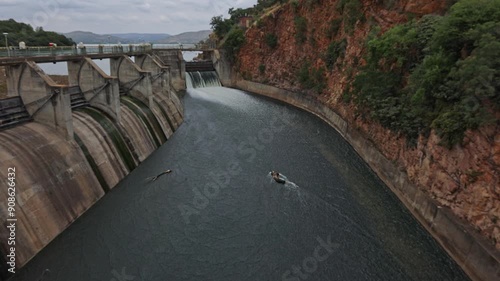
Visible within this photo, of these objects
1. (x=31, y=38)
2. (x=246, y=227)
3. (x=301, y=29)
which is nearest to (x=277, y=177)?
(x=246, y=227)

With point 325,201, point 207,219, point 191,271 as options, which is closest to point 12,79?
point 207,219

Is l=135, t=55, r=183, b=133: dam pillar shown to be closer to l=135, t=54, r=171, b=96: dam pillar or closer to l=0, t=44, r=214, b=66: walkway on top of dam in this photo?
l=135, t=54, r=171, b=96: dam pillar

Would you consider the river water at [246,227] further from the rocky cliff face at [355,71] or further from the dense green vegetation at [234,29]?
the dense green vegetation at [234,29]

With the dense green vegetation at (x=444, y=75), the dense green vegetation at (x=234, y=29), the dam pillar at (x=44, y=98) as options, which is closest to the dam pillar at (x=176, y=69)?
the dense green vegetation at (x=234, y=29)

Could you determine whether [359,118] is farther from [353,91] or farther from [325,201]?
[325,201]

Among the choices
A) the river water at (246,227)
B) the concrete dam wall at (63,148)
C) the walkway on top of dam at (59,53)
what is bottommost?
the river water at (246,227)

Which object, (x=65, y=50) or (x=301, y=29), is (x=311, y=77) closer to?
(x=301, y=29)
